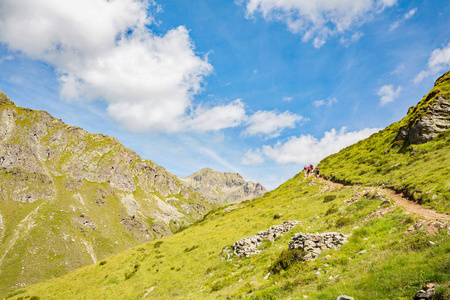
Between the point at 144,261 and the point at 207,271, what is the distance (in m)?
19.1

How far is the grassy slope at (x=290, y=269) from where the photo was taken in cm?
937

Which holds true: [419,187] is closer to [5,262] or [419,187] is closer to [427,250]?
[427,250]

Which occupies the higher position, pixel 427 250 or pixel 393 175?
pixel 393 175

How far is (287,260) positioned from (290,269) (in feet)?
3.61

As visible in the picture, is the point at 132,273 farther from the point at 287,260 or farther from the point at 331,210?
the point at 331,210

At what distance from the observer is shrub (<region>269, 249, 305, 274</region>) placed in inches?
629

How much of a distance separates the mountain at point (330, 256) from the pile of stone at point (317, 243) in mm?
79

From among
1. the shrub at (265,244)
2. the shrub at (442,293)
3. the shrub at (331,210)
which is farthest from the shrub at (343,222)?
the shrub at (442,293)

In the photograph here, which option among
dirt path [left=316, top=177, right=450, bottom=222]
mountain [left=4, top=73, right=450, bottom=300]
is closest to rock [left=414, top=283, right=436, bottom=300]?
mountain [left=4, top=73, right=450, bottom=300]

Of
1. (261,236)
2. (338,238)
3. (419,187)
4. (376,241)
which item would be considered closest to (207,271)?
(261,236)

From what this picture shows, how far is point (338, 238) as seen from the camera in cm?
1620

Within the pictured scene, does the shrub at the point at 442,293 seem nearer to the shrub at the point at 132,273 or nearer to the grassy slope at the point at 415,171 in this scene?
the grassy slope at the point at 415,171

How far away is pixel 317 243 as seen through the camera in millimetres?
16859

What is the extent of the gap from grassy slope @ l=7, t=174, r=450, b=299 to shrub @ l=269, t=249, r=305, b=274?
0.79m
